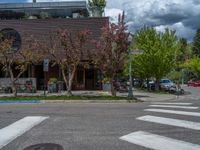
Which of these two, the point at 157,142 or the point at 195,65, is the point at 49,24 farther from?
the point at 195,65

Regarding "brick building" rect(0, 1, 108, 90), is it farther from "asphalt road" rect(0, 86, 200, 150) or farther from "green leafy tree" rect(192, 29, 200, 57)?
"green leafy tree" rect(192, 29, 200, 57)

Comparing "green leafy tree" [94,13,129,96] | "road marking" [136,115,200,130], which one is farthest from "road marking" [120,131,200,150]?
"green leafy tree" [94,13,129,96]

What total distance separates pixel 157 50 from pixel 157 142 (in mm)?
25467

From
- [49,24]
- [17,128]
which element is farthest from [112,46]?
[17,128]

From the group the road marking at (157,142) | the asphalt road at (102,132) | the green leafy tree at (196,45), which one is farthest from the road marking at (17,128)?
the green leafy tree at (196,45)

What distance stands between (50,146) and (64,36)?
1498 cm

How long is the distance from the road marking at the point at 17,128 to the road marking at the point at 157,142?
2.78 metres

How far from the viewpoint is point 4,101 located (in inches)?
808

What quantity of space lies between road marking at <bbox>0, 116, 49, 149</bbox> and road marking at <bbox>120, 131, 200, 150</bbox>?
2.78 meters

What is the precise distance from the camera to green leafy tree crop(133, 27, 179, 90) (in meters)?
33.0

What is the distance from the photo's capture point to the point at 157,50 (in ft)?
108

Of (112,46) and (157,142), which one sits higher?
(112,46)

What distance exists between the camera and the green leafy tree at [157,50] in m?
33.0

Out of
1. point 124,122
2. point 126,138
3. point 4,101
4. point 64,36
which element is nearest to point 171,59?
point 64,36
